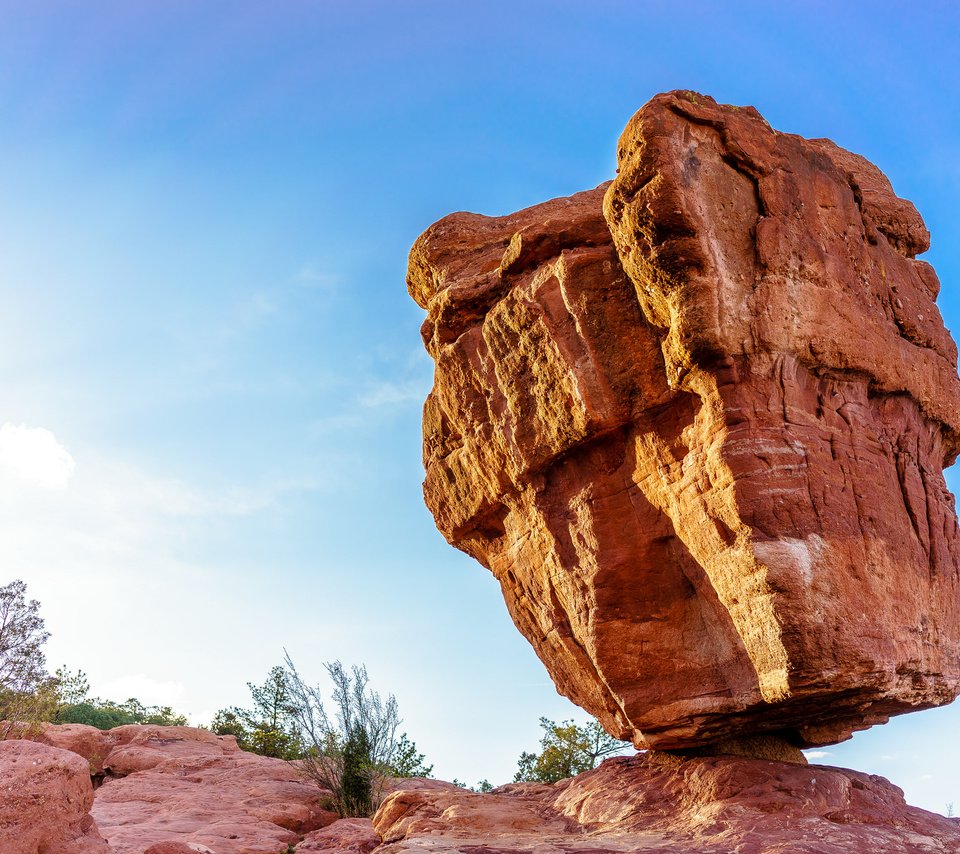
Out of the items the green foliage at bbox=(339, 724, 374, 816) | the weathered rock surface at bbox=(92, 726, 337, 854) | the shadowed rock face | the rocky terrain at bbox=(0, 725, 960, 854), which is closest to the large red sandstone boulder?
the rocky terrain at bbox=(0, 725, 960, 854)

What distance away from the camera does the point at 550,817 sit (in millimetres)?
11805

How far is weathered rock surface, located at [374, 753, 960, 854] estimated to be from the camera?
8.61 meters

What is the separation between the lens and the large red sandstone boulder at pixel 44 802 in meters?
8.57

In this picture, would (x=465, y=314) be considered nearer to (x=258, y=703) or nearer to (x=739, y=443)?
(x=739, y=443)

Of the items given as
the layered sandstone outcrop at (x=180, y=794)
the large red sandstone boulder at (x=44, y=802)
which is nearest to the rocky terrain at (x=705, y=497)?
the large red sandstone boulder at (x=44, y=802)

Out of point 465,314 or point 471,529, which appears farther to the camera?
point 471,529

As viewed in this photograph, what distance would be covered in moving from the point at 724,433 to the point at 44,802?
8.44 metres

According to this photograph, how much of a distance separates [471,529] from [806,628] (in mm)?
6679

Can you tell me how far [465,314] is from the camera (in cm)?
1336

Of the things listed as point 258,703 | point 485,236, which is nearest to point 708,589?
point 485,236

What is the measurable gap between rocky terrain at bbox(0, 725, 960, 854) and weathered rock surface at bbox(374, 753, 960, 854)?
23 mm

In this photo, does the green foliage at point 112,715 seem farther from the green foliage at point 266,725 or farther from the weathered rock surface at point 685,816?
the weathered rock surface at point 685,816

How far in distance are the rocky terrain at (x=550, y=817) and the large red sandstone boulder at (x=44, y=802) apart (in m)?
0.01

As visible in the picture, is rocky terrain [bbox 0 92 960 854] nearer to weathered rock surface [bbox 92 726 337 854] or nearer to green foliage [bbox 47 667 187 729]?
weathered rock surface [bbox 92 726 337 854]
